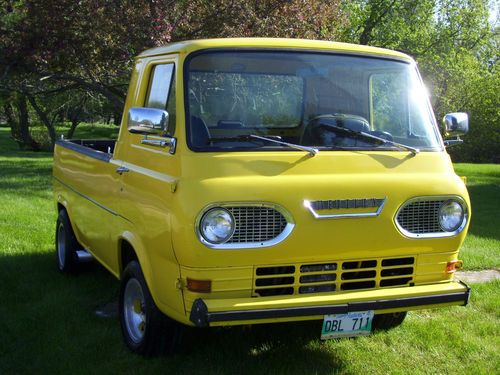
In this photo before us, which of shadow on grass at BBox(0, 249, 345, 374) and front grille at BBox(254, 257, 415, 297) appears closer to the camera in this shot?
front grille at BBox(254, 257, 415, 297)

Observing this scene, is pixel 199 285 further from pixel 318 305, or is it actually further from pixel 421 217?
pixel 421 217

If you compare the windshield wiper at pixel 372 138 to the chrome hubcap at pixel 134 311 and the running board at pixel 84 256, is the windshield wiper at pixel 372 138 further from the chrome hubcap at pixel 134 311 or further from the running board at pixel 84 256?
the running board at pixel 84 256

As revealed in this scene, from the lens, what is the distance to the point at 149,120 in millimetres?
4105

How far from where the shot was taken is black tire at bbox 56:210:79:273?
653 cm

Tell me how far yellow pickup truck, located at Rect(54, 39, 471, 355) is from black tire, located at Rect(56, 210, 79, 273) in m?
1.68

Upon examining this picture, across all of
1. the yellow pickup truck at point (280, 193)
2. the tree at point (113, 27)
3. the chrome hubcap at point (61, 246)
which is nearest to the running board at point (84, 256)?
the chrome hubcap at point (61, 246)

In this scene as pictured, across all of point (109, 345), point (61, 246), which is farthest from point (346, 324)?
point (61, 246)

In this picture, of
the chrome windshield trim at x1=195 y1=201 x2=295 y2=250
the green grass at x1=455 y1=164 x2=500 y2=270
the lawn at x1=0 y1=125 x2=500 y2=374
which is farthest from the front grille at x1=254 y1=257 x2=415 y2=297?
the green grass at x1=455 y1=164 x2=500 y2=270

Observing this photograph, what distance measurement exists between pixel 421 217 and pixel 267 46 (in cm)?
155

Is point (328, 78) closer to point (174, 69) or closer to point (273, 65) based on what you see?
point (273, 65)

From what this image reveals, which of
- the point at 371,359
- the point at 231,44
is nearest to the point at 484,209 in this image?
the point at 371,359

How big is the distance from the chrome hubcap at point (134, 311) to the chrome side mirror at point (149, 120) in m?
1.11

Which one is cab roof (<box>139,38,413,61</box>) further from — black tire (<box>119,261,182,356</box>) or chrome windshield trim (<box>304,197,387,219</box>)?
black tire (<box>119,261,182,356</box>)

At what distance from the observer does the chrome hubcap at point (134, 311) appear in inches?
180
